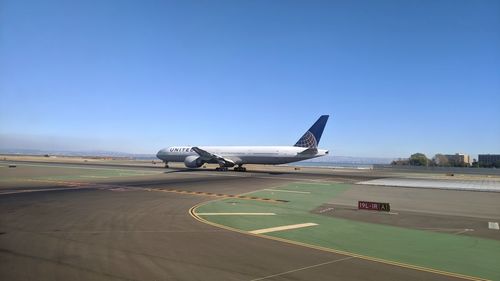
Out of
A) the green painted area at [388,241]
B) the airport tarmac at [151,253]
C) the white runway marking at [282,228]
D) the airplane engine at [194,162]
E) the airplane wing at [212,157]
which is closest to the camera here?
the airport tarmac at [151,253]

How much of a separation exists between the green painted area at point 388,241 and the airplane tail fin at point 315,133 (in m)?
40.5

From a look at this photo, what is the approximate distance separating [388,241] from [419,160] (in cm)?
14625

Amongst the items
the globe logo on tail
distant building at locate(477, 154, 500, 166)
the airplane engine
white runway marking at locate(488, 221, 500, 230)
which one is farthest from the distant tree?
white runway marking at locate(488, 221, 500, 230)

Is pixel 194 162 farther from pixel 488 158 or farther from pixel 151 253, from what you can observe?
pixel 488 158

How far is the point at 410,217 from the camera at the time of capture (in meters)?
19.2

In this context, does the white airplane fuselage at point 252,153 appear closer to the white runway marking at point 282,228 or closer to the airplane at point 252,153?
the airplane at point 252,153

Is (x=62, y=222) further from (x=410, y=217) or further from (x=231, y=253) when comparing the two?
(x=410, y=217)

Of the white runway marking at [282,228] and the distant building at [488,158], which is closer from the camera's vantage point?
the white runway marking at [282,228]

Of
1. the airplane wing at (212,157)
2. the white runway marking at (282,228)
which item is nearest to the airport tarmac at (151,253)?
the white runway marking at (282,228)

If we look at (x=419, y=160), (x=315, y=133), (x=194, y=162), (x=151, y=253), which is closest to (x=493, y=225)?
(x=151, y=253)

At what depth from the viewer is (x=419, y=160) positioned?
148 m

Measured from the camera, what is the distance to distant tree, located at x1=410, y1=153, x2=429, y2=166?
5609 inches

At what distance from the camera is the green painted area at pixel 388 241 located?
10750 mm

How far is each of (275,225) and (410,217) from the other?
7.25 metres
